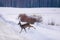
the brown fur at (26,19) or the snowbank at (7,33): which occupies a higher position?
the brown fur at (26,19)

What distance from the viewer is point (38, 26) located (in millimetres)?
937

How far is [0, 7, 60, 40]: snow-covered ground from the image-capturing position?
34.1 inches

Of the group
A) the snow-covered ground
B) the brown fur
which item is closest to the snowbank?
the snow-covered ground

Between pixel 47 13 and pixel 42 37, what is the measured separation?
0.23 meters

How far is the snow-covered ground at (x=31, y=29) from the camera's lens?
2.84 ft

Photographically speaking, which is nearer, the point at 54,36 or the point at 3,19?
the point at 54,36

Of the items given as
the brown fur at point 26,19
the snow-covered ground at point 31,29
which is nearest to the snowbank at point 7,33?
the snow-covered ground at point 31,29

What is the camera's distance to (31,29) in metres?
0.92

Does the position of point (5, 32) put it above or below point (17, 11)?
below

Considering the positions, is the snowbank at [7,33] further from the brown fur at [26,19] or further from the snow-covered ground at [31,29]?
the brown fur at [26,19]

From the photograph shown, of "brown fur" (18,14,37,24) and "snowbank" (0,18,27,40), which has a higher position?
"brown fur" (18,14,37,24)

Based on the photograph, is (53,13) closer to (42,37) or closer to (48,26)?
(48,26)

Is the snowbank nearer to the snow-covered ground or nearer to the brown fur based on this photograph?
the snow-covered ground

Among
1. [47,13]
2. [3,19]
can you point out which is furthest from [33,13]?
[3,19]
